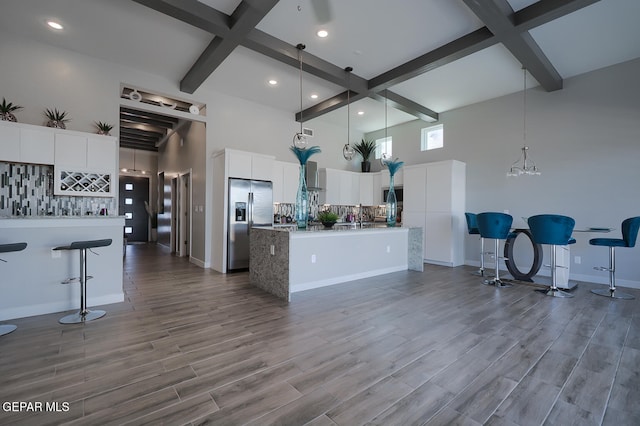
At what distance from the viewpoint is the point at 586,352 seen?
2.45 meters

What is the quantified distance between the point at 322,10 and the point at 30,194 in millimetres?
4861

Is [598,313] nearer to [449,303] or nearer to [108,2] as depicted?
[449,303]

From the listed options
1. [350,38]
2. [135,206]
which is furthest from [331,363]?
[135,206]

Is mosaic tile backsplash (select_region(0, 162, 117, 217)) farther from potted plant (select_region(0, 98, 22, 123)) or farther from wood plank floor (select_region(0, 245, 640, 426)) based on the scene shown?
wood plank floor (select_region(0, 245, 640, 426))

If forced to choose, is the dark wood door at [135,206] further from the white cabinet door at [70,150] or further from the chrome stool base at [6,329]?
the chrome stool base at [6,329]

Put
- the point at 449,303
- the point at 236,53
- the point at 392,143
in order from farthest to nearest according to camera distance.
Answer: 1. the point at 392,143
2. the point at 236,53
3. the point at 449,303

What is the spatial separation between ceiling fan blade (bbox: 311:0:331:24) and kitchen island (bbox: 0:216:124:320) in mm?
3489

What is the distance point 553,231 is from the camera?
4.13 meters

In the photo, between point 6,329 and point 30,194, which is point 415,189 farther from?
point 30,194

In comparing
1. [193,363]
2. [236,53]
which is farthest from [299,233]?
[236,53]

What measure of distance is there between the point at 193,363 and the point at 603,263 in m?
6.28

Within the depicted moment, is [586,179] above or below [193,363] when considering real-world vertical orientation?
above

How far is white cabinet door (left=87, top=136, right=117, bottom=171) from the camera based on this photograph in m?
4.46

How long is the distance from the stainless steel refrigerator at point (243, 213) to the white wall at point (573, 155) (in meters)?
4.52
